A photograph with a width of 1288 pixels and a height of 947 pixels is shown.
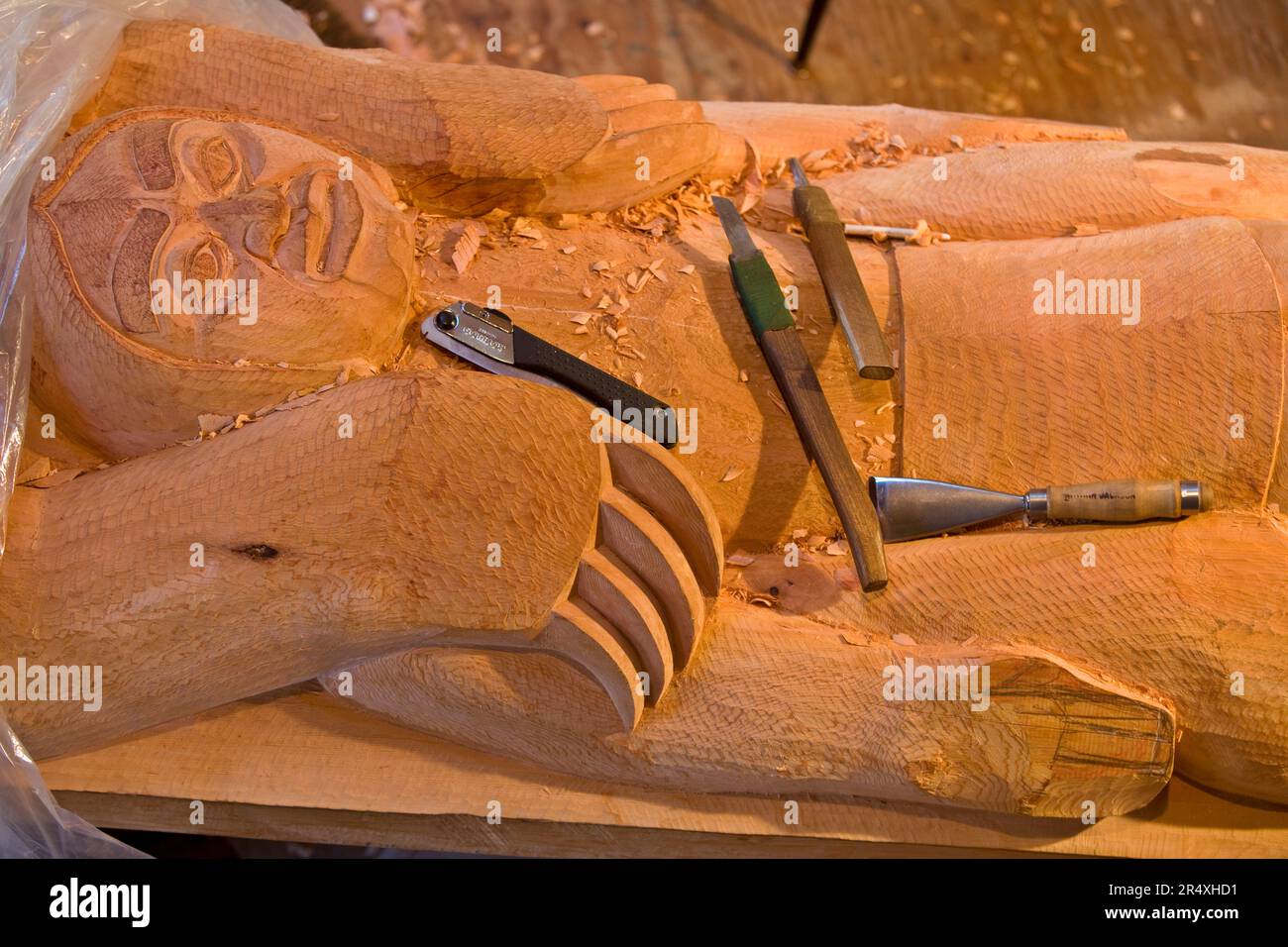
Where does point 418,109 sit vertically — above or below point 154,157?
above

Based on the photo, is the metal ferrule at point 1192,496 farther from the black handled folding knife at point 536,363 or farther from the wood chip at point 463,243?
the wood chip at point 463,243

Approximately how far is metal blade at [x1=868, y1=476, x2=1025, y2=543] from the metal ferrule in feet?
0.82

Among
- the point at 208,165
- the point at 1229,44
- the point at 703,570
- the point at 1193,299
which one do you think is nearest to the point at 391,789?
the point at 703,570

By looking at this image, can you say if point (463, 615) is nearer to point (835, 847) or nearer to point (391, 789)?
point (391, 789)

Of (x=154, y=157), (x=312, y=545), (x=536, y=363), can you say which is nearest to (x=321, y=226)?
(x=154, y=157)

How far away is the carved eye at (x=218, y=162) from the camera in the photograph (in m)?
1.76

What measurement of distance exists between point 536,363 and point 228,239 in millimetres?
530

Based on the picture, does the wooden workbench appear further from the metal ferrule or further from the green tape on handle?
the green tape on handle

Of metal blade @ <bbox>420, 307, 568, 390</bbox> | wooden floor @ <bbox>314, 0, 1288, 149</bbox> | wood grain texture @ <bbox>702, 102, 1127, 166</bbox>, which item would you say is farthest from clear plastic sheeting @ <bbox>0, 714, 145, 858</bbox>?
wooden floor @ <bbox>314, 0, 1288, 149</bbox>

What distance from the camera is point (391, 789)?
1869 mm

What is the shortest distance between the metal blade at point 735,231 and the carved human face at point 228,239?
60 centimetres

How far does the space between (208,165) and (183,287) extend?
0.23 meters

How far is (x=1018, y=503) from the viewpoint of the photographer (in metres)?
1.83

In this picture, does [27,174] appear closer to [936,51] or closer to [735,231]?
[735,231]
